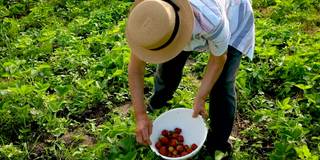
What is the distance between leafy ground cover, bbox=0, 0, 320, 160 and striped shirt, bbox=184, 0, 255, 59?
81cm

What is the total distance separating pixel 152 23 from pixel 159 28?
4 centimetres

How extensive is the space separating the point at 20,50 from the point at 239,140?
7.57 feet

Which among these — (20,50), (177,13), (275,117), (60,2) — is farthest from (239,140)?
(60,2)

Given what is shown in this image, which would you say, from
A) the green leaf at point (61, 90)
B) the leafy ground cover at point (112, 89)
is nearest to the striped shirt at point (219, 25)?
the leafy ground cover at point (112, 89)

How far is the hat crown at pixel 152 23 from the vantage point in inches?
85.7

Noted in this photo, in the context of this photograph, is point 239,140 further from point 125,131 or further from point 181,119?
point 125,131

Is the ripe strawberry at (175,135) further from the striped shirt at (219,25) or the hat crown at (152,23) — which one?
the hat crown at (152,23)

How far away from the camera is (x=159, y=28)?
218cm

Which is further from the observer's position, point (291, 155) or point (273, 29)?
point (273, 29)

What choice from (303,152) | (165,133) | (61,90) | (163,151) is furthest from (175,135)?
(61,90)

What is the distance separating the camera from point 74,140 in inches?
142

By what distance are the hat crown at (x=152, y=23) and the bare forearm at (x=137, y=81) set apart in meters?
0.39

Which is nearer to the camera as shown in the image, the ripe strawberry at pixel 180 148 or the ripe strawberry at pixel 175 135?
the ripe strawberry at pixel 180 148

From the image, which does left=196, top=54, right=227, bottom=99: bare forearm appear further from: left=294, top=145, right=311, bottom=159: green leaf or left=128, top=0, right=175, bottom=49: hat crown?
left=294, top=145, right=311, bottom=159: green leaf
